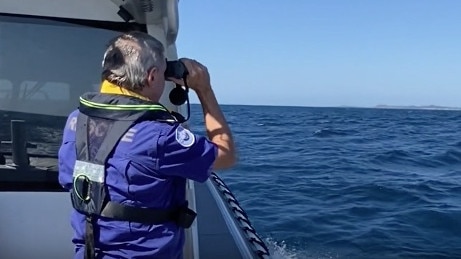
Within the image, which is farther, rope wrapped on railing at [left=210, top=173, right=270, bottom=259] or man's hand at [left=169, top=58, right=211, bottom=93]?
rope wrapped on railing at [left=210, top=173, right=270, bottom=259]

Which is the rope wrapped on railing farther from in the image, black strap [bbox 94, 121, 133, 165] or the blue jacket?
black strap [bbox 94, 121, 133, 165]

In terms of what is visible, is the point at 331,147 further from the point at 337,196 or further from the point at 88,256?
the point at 88,256

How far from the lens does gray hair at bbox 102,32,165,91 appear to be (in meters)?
1.66

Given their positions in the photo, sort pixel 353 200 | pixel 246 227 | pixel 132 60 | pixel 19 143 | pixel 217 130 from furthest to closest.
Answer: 1. pixel 353 200
2. pixel 246 227
3. pixel 19 143
4. pixel 217 130
5. pixel 132 60

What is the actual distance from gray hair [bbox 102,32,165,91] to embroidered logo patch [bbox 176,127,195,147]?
0.18 meters

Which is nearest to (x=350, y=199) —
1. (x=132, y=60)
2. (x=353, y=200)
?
(x=353, y=200)

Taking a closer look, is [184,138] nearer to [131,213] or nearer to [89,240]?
[131,213]

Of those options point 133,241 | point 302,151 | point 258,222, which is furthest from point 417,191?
point 133,241

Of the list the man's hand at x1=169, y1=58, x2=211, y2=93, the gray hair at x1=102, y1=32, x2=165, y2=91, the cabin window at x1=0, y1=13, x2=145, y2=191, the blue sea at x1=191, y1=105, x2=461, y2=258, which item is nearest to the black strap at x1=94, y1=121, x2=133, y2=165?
the gray hair at x1=102, y1=32, x2=165, y2=91

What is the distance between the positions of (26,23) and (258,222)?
191 inches

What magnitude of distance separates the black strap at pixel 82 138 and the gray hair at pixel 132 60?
0.16m

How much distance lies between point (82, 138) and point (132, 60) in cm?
30

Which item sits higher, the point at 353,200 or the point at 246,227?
the point at 246,227

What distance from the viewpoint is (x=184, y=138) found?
1659mm
